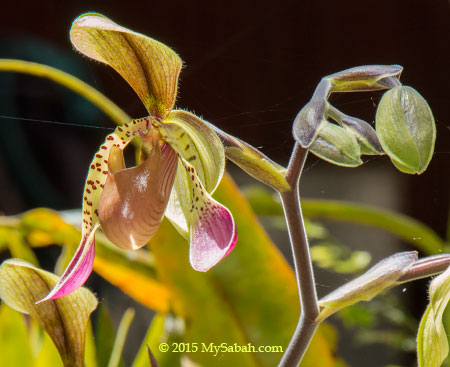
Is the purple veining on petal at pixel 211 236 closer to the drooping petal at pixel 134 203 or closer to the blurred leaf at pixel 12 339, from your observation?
the drooping petal at pixel 134 203

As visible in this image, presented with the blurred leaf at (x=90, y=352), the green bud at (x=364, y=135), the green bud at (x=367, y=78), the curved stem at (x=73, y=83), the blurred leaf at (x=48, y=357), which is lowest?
the blurred leaf at (x=48, y=357)

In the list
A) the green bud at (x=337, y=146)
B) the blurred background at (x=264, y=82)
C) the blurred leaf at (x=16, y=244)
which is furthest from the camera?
the blurred leaf at (x=16, y=244)

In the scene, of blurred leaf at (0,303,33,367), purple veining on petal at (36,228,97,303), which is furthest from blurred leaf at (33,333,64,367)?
purple veining on petal at (36,228,97,303)

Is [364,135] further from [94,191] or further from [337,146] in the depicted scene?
[94,191]

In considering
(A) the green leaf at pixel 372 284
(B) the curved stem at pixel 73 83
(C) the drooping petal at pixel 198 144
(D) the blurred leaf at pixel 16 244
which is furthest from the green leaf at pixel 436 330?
(D) the blurred leaf at pixel 16 244

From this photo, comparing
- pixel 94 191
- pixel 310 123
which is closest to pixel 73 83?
pixel 94 191

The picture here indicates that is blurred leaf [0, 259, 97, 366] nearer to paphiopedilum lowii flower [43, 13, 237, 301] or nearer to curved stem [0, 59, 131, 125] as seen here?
paphiopedilum lowii flower [43, 13, 237, 301]
